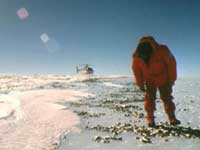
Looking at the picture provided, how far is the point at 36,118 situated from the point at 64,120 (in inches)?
70.9

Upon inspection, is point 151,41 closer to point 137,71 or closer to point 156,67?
point 156,67

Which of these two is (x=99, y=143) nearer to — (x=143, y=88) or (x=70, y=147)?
(x=70, y=147)

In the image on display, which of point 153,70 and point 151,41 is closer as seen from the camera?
point 151,41

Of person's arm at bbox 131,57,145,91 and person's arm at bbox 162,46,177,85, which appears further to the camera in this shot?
person's arm at bbox 131,57,145,91

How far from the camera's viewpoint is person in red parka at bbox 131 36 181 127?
39.0 feet

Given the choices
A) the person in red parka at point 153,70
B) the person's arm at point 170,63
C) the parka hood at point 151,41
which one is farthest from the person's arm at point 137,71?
the person's arm at point 170,63

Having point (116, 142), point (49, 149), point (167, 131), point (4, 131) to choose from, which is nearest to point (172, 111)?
point (167, 131)

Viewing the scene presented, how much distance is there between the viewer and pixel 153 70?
40.1 ft

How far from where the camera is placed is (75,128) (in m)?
13.9

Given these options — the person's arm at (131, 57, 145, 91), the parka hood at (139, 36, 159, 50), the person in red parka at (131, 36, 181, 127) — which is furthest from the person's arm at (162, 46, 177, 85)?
the person's arm at (131, 57, 145, 91)

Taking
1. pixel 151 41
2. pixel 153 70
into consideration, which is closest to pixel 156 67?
pixel 153 70

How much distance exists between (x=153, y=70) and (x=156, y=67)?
0.20 metres

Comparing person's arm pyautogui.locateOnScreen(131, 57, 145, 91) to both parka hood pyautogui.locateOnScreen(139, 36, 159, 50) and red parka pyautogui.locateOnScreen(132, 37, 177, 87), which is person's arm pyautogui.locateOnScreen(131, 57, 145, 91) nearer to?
red parka pyautogui.locateOnScreen(132, 37, 177, 87)

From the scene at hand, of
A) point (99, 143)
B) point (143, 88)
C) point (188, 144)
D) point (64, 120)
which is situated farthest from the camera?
point (64, 120)
